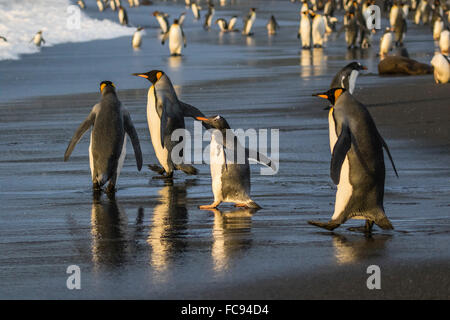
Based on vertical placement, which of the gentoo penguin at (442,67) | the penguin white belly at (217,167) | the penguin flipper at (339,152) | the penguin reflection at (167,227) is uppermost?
the penguin flipper at (339,152)

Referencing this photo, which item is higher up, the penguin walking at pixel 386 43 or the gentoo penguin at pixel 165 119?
the gentoo penguin at pixel 165 119

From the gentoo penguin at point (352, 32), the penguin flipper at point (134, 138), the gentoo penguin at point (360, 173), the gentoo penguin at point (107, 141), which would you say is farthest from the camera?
the gentoo penguin at point (352, 32)

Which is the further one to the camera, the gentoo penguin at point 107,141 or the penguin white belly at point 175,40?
the penguin white belly at point 175,40

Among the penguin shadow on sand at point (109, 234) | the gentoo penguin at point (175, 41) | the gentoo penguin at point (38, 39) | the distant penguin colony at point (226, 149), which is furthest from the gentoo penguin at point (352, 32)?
the penguin shadow on sand at point (109, 234)

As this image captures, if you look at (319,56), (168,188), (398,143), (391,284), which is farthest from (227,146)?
(319,56)

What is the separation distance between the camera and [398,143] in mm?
9469

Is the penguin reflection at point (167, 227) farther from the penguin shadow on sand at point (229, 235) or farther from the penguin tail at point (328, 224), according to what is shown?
the penguin tail at point (328, 224)

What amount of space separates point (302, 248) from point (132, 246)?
0.92 m

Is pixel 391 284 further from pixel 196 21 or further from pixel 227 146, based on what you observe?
pixel 196 21

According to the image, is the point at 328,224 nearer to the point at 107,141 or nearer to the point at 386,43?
the point at 107,141

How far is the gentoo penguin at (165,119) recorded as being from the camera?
803 centimetres

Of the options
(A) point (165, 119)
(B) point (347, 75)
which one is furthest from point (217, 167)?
(B) point (347, 75)

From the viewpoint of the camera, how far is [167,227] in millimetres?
5848

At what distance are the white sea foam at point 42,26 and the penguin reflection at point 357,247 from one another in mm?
21924
